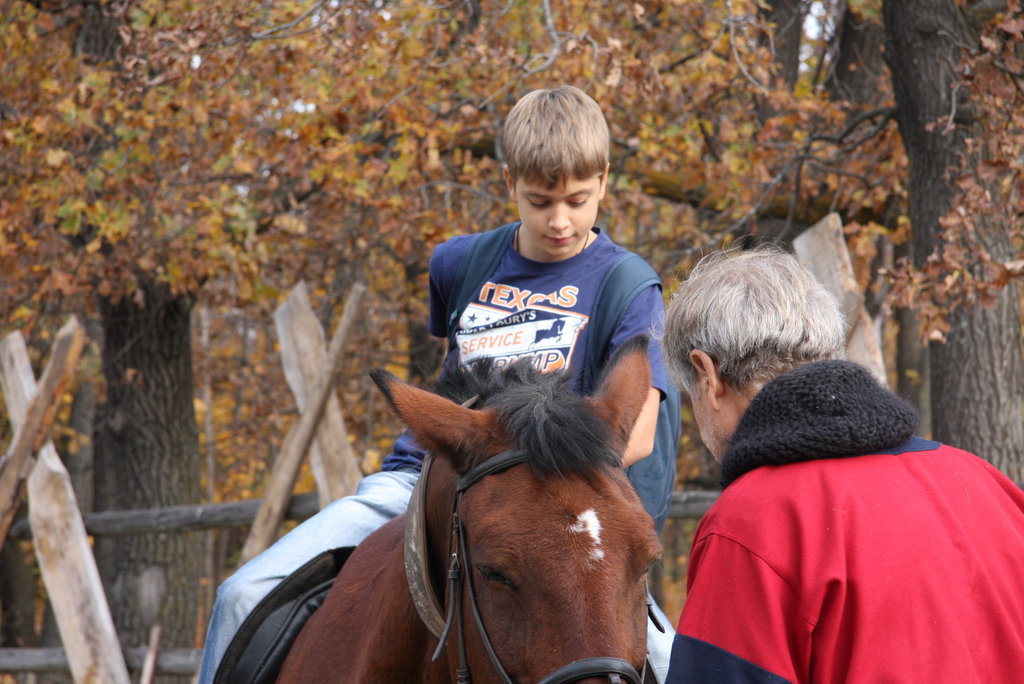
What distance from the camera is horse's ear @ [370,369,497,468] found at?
2.11m

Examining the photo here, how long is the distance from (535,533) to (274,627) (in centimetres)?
131

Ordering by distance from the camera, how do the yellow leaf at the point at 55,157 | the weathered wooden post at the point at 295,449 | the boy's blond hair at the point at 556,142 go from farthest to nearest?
the yellow leaf at the point at 55,157 → the weathered wooden post at the point at 295,449 → the boy's blond hair at the point at 556,142

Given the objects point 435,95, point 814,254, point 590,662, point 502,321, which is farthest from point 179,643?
point 590,662

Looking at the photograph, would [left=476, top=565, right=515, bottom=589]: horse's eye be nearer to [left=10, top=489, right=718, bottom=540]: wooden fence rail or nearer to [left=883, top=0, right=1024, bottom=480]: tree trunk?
[left=883, top=0, right=1024, bottom=480]: tree trunk

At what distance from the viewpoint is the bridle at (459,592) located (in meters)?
1.80

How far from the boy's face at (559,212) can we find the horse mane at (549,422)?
64 cm

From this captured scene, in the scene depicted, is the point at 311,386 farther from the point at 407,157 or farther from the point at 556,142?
the point at 556,142

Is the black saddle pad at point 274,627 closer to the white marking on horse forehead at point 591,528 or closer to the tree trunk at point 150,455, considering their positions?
the white marking on horse forehead at point 591,528

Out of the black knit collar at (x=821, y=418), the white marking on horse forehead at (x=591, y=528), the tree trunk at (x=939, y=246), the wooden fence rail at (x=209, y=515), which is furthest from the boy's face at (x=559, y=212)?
the wooden fence rail at (x=209, y=515)

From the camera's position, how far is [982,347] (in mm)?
5531

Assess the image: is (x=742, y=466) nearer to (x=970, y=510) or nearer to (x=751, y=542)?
(x=751, y=542)

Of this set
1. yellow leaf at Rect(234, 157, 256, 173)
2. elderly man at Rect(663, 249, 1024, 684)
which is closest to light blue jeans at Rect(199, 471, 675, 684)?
elderly man at Rect(663, 249, 1024, 684)

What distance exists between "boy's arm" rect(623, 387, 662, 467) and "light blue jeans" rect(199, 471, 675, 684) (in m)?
0.74

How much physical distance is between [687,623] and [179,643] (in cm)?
883
